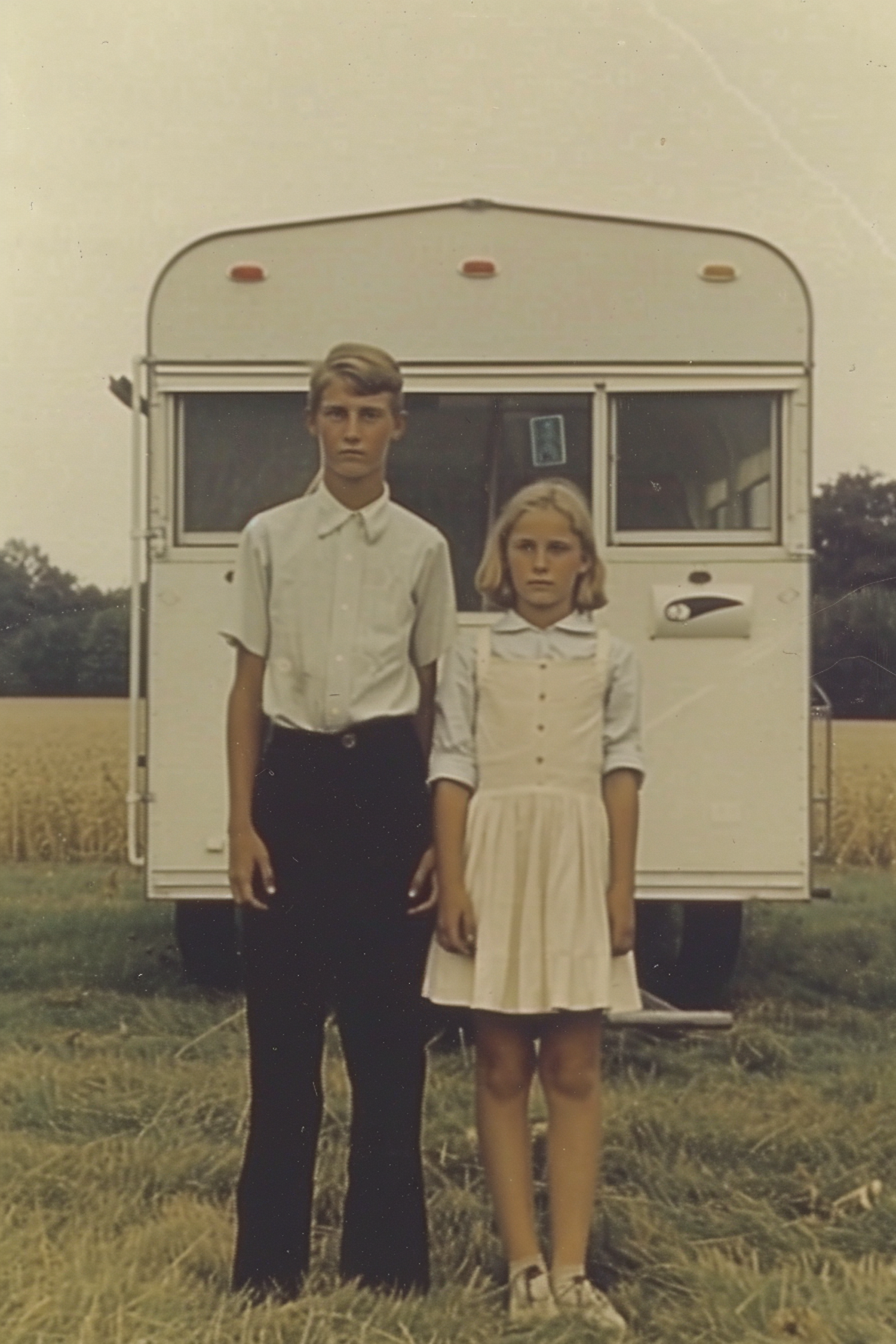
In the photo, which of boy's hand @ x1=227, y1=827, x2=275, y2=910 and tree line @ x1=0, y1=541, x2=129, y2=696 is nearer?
boy's hand @ x1=227, y1=827, x2=275, y2=910

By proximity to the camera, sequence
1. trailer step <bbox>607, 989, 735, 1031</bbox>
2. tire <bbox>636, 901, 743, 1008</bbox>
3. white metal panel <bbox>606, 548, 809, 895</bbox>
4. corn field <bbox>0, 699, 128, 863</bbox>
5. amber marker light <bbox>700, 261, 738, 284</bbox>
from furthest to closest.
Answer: corn field <bbox>0, 699, 128, 863</bbox>
tire <bbox>636, 901, 743, 1008</bbox>
white metal panel <bbox>606, 548, 809, 895</bbox>
amber marker light <bbox>700, 261, 738, 284</bbox>
trailer step <bbox>607, 989, 735, 1031</bbox>

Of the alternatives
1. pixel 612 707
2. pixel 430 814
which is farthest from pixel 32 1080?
pixel 612 707

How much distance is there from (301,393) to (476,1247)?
2.40 m

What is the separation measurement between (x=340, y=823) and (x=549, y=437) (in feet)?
6.63

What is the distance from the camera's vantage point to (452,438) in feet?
16.0

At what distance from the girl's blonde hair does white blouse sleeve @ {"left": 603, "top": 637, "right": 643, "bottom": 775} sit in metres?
0.12

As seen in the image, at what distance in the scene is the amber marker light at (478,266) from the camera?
4824mm

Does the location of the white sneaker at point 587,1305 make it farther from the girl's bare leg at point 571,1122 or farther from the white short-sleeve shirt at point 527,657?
the white short-sleeve shirt at point 527,657

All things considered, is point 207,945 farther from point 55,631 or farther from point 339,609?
point 339,609

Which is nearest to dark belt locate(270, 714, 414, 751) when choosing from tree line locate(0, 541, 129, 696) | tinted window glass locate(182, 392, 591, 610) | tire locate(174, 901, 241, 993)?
Result: tree line locate(0, 541, 129, 696)

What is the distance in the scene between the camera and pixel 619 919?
124 inches

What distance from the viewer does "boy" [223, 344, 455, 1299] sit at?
10.3ft

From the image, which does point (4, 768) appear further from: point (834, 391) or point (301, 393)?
point (834, 391)

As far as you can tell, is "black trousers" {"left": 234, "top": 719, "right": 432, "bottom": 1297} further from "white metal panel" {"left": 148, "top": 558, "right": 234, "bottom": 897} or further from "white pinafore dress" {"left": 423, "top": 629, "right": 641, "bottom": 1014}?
"white metal panel" {"left": 148, "top": 558, "right": 234, "bottom": 897}
